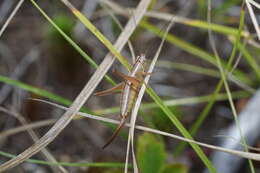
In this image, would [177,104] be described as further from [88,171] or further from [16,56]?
[16,56]

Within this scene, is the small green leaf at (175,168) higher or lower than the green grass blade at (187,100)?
lower

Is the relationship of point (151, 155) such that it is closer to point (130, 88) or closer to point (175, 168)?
point (175, 168)

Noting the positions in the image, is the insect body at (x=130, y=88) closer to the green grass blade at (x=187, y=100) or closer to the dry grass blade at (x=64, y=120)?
the dry grass blade at (x=64, y=120)

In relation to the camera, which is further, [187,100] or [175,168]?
[187,100]

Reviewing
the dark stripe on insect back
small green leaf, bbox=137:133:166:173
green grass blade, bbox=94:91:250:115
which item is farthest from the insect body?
green grass blade, bbox=94:91:250:115

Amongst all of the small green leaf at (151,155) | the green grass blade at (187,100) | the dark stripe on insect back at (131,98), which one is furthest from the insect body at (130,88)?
the green grass blade at (187,100)

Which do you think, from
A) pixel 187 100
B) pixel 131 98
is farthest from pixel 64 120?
pixel 187 100

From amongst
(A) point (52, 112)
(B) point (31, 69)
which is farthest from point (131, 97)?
(B) point (31, 69)

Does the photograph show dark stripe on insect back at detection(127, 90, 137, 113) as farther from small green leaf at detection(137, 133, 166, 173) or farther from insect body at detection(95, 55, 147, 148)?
small green leaf at detection(137, 133, 166, 173)
